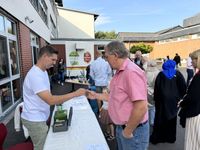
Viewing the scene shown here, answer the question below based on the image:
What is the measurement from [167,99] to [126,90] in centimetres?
213

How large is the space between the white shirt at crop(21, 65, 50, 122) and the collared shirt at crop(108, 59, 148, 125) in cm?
75

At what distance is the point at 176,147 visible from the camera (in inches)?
147

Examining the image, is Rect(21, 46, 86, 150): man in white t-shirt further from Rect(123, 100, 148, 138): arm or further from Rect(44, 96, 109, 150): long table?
Rect(123, 100, 148, 138): arm

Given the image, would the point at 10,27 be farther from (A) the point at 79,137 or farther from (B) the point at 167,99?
(A) the point at 79,137

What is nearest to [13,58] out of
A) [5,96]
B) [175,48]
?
[5,96]

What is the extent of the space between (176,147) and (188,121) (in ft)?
3.52

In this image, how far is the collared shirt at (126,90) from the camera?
1.77 metres

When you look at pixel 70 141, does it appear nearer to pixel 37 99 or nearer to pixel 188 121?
pixel 37 99

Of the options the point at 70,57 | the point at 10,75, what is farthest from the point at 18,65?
the point at 70,57

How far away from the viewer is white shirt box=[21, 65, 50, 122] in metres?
2.10

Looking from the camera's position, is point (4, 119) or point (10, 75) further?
point (10, 75)

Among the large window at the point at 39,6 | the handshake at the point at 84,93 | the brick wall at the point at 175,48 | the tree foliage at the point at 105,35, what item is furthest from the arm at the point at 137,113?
the tree foliage at the point at 105,35

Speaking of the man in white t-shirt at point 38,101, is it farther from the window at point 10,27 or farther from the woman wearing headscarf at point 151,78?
the window at point 10,27

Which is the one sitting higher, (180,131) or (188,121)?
(188,121)
